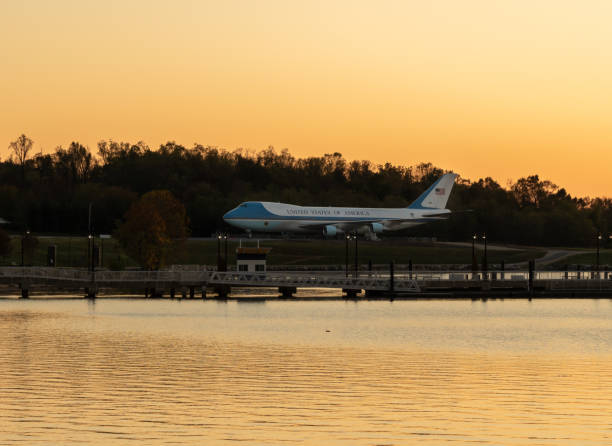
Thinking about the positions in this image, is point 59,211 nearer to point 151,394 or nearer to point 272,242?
point 272,242

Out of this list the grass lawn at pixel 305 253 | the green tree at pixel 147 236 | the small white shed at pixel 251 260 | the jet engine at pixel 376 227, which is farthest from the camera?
the jet engine at pixel 376 227

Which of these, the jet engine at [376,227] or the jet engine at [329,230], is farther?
the jet engine at [376,227]

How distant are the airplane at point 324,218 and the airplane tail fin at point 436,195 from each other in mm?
287

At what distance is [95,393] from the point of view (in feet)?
144

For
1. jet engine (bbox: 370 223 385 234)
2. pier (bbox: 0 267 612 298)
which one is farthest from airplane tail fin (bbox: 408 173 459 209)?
pier (bbox: 0 267 612 298)

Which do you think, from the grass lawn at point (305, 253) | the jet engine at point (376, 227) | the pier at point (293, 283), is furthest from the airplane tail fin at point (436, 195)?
the pier at point (293, 283)

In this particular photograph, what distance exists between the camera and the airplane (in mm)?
176625

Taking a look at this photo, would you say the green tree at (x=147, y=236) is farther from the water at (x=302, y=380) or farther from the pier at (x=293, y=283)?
the water at (x=302, y=380)

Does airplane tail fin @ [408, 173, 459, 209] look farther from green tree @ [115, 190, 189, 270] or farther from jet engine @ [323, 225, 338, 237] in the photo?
green tree @ [115, 190, 189, 270]

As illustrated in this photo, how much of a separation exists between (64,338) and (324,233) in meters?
113

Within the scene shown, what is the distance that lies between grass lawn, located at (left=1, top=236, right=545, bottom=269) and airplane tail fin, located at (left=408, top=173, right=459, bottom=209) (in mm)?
9741

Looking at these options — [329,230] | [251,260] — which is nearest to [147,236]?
[251,260]

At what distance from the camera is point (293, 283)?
10725 cm

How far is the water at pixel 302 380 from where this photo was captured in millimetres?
35750
